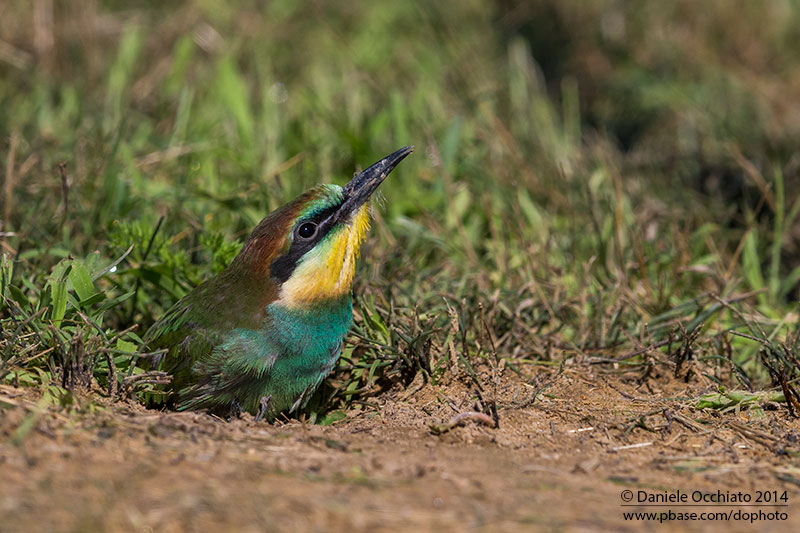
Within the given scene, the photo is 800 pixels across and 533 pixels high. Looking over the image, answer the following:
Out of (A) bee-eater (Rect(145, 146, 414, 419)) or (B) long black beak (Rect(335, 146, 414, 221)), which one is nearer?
(A) bee-eater (Rect(145, 146, 414, 419))

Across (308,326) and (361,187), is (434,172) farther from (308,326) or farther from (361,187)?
(308,326)

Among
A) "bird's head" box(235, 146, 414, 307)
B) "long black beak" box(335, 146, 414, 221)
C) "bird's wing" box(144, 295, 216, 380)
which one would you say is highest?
"long black beak" box(335, 146, 414, 221)

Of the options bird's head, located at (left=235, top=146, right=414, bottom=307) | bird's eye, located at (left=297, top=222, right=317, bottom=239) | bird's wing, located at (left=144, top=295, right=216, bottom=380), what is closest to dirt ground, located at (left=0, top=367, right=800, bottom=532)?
bird's wing, located at (left=144, top=295, right=216, bottom=380)

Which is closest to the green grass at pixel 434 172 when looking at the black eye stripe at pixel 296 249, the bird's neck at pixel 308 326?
the bird's neck at pixel 308 326

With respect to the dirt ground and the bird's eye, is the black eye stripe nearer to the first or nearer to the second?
the bird's eye

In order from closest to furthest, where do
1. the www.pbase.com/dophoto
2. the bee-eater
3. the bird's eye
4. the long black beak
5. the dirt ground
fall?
the dirt ground < the www.pbase.com/dophoto < the bee-eater < the bird's eye < the long black beak

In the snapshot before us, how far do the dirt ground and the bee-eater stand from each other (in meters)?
0.18

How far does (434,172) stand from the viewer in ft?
15.7

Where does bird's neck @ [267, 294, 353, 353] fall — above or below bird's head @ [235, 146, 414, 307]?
below

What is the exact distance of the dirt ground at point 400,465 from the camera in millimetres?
2066

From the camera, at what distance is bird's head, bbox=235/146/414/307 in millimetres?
3189

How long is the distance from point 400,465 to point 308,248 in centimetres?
100

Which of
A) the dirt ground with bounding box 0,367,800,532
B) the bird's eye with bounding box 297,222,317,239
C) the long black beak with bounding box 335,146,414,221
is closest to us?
the dirt ground with bounding box 0,367,800,532

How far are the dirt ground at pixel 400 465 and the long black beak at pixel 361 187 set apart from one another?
2.13ft
